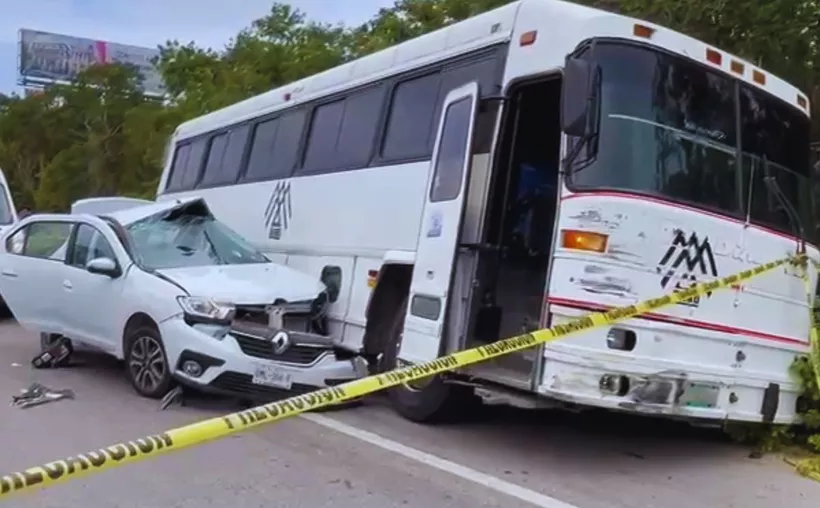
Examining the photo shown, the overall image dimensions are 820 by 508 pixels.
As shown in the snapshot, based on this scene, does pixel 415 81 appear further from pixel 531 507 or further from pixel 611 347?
pixel 531 507

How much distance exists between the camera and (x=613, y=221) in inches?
234

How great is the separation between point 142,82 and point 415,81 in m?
35.8

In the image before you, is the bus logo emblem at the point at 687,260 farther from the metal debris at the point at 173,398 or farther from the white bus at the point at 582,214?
the metal debris at the point at 173,398

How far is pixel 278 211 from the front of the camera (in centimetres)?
1048

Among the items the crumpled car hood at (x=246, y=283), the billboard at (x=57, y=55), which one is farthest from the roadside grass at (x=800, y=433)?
the billboard at (x=57, y=55)

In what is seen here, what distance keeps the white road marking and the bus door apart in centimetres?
64

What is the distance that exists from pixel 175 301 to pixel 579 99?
12.3ft

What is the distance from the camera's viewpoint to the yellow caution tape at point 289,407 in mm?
3258

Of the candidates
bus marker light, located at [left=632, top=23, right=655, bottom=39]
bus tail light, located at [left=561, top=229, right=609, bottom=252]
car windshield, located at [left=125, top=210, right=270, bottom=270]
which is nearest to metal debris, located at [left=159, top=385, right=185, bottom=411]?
car windshield, located at [left=125, top=210, right=270, bottom=270]

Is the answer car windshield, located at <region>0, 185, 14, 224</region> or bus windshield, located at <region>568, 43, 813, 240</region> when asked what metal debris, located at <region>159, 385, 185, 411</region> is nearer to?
bus windshield, located at <region>568, 43, 813, 240</region>

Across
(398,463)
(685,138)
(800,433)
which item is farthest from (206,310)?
(800,433)

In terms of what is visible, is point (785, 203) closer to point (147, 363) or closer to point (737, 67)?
point (737, 67)

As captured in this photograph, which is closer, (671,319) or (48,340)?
(671,319)

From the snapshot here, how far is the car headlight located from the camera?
768cm
